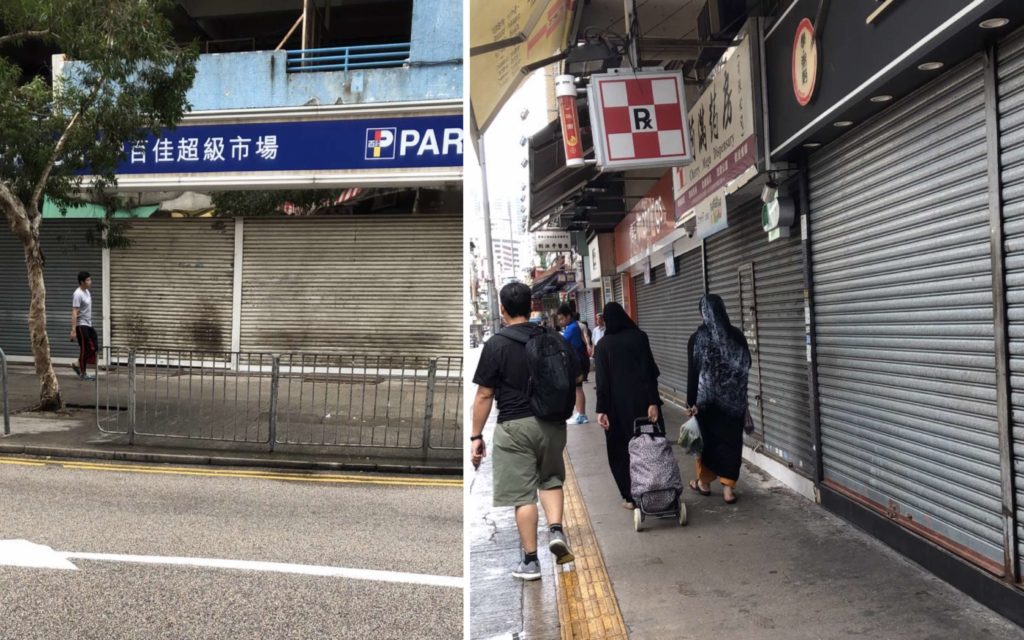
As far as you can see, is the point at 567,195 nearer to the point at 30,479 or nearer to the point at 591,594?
the point at 30,479

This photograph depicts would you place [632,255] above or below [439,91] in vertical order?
below

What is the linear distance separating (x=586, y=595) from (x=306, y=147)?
11095 millimetres

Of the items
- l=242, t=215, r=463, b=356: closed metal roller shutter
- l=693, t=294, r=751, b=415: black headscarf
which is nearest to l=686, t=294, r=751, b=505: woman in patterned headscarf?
l=693, t=294, r=751, b=415: black headscarf

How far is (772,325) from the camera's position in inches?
320

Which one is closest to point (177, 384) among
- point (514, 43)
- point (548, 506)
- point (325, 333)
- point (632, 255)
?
point (325, 333)

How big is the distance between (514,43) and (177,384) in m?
6.25

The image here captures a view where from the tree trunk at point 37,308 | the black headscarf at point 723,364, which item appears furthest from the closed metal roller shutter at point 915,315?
the tree trunk at point 37,308

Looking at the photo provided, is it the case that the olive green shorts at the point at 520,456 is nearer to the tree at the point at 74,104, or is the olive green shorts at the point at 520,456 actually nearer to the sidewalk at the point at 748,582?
the sidewalk at the point at 748,582

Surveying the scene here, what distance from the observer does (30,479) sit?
26.3ft

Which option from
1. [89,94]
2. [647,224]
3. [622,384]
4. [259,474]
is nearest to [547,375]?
[622,384]

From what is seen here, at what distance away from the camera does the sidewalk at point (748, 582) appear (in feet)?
13.9

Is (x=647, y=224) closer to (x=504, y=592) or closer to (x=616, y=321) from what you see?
(x=616, y=321)

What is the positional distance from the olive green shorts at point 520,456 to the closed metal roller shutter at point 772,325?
2805 millimetres

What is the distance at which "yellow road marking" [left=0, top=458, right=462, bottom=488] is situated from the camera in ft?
27.7
